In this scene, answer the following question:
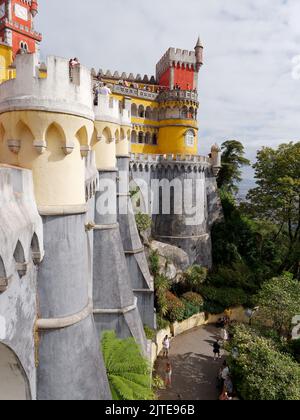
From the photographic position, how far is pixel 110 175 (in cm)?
1149

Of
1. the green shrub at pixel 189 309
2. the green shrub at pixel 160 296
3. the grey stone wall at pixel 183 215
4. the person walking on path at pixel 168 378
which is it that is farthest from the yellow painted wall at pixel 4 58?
the person walking on path at pixel 168 378

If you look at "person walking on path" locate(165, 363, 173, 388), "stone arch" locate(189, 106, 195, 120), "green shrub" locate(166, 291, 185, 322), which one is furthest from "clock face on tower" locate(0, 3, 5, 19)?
"person walking on path" locate(165, 363, 173, 388)

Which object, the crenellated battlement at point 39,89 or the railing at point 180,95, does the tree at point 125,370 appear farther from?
the railing at point 180,95

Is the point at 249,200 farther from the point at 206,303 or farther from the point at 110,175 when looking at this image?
the point at 110,175

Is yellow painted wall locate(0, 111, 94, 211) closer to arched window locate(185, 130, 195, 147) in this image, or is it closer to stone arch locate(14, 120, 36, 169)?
stone arch locate(14, 120, 36, 169)

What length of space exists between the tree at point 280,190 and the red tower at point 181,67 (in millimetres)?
12043

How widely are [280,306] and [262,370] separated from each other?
4387 mm

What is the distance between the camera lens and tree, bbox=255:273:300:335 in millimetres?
15555

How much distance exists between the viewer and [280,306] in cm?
1578

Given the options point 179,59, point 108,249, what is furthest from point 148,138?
point 108,249

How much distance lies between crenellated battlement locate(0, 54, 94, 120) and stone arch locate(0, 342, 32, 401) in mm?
4372

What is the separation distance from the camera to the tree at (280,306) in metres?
15.6
